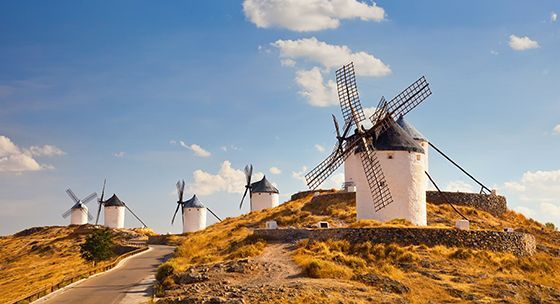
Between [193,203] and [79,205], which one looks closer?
[193,203]

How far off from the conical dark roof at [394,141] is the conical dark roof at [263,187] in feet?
117

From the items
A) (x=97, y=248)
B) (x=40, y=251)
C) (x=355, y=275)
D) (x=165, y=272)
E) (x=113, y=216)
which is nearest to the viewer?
(x=355, y=275)

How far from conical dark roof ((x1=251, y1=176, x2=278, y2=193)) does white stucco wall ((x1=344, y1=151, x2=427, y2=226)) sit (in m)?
35.1

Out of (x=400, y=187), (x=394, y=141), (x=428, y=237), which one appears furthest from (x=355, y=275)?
(x=394, y=141)

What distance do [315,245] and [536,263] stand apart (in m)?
11.7

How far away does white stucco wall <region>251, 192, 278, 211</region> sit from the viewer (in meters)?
A: 68.8

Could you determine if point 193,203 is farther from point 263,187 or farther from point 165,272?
point 165,272

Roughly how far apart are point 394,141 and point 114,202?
55.3m

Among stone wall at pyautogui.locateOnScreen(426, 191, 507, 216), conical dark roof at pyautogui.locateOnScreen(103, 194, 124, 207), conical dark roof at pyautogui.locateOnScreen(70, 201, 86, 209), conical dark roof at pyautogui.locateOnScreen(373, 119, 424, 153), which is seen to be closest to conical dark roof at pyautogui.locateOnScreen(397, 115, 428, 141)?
stone wall at pyautogui.locateOnScreen(426, 191, 507, 216)

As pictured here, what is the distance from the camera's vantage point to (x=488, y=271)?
25.8 meters

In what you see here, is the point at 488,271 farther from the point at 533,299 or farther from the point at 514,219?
the point at 514,219

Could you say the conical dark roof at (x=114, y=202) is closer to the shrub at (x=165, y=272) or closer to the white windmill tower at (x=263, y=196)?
the white windmill tower at (x=263, y=196)

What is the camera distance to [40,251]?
2581 inches

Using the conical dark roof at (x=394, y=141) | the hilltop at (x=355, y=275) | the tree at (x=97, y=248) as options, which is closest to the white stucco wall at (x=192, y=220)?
the tree at (x=97, y=248)
